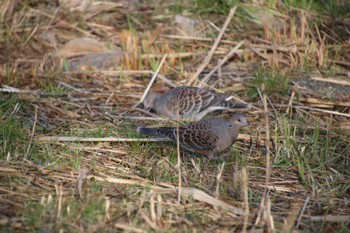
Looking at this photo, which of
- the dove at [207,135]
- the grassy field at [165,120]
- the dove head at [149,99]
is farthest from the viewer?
the dove head at [149,99]

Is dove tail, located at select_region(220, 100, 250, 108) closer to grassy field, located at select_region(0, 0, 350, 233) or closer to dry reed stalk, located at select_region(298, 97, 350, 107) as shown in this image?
grassy field, located at select_region(0, 0, 350, 233)

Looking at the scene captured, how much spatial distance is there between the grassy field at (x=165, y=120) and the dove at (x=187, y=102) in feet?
0.60

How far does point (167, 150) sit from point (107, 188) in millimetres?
1260

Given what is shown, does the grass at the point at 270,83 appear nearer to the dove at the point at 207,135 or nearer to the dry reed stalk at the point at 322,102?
the dry reed stalk at the point at 322,102

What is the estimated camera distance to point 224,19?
891 centimetres

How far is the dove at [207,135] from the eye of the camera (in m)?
5.91

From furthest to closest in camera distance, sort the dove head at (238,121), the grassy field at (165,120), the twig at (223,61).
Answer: the twig at (223,61) < the dove head at (238,121) < the grassy field at (165,120)

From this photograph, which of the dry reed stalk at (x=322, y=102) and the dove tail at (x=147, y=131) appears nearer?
the dove tail at (x=147, y=131)

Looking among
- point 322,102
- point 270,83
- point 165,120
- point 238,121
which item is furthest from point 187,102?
point 322,102

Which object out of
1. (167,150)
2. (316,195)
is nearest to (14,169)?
(167,150)

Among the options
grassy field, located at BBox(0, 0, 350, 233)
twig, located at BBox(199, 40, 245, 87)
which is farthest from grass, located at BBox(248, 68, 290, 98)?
twig, located at BBox(199, 40, 245, 87)

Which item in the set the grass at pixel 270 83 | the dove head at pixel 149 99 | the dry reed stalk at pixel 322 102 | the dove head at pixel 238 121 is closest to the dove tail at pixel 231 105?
the grass at pixel 270 83

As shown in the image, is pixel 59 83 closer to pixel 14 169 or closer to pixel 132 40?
pixel 132 40

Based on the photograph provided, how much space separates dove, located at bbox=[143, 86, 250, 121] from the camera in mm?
7129
